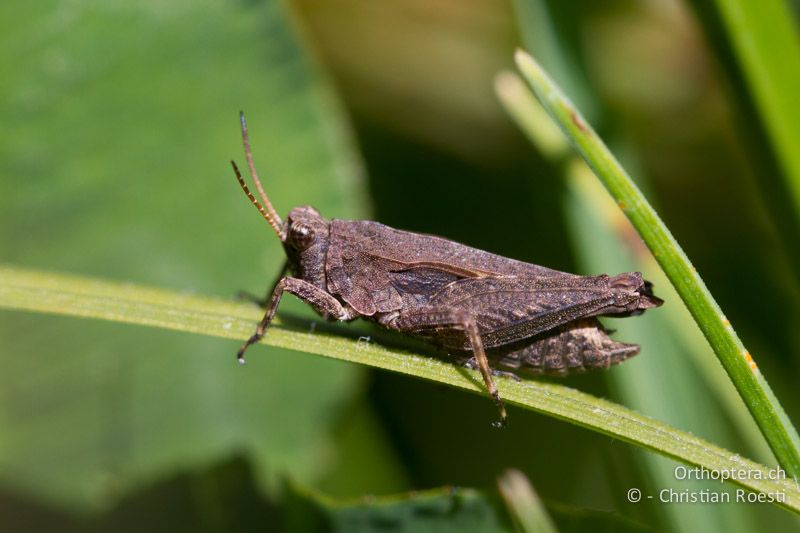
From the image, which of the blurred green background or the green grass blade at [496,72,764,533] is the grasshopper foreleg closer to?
the blurred green background

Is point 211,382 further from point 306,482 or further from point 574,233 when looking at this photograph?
point 574,233

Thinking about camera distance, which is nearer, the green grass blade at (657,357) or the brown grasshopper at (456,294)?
the brown grasshopper at (456,294)

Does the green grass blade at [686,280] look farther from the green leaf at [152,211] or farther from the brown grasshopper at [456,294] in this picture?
the green leaf at [152,211]

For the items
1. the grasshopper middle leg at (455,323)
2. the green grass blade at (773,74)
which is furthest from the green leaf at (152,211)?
the green grass blade at (773,74)

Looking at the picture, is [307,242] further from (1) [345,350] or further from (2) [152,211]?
(2) [152,211]

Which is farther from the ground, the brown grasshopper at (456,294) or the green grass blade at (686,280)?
the green grass blade at (686,280)

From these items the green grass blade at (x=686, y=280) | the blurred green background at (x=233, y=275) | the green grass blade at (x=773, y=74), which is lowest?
the blurred green background at (x=233, y=275)

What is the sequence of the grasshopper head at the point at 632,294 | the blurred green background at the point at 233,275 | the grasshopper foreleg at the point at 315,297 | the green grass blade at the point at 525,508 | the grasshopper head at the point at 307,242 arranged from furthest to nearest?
the blurred green background at the point at 233,275, the grasshopper head at the point at 307,242, the grasshopper foreleg at the point at 315,297, the grasshopper head at the point at 632,294, the green grass blade at the point at 525,508
